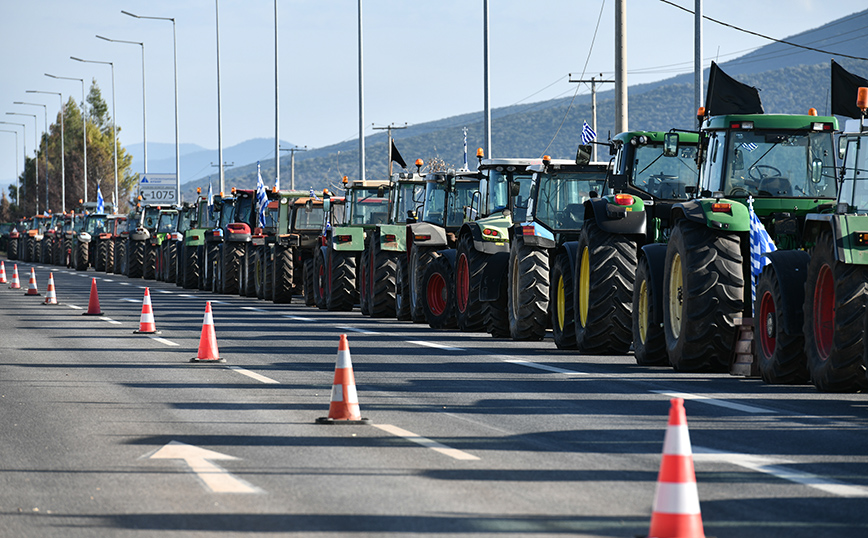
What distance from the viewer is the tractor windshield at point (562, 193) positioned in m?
19.4

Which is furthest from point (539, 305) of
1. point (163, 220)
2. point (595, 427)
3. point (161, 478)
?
point (163, 220)

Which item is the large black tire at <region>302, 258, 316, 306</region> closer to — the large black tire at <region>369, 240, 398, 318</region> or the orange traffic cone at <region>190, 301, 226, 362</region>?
the large black tire at <region>369, 240, 398, 318</region>

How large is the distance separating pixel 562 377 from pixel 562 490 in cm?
612

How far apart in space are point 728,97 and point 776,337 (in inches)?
168

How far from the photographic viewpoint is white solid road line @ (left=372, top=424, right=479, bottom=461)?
29.0ft

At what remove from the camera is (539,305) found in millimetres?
18688

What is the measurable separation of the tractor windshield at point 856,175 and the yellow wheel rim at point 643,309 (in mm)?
3262

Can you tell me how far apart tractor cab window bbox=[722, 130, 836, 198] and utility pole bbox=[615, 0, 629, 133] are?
1038cm

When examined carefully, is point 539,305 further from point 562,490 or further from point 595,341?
point 562,490

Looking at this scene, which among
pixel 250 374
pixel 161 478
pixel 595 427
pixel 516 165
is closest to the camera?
pixel 161 478

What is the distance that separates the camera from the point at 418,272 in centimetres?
2328

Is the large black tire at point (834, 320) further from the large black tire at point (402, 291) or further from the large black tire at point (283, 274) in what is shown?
the large black tire at point (283, 274)

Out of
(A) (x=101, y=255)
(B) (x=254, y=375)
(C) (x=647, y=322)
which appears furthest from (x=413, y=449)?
(A) (x=101, y=255)

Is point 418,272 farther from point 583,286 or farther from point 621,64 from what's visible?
point 583,286
